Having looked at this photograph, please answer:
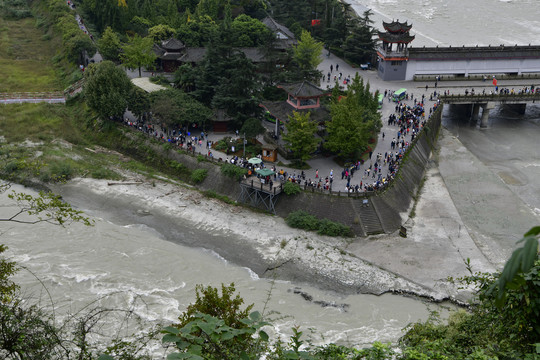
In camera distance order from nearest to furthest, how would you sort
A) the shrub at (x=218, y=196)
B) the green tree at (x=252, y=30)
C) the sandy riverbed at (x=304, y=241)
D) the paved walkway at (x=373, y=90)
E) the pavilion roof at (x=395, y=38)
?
the sandy riverbed at (x=304, y=241), the shrub at (x=218, y=196), the paved walkway at (x=373, y=90), the pavilion roof at (x=395, y=38), the green tree at (x=252, y=30)

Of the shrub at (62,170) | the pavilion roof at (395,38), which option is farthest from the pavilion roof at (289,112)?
the pavilion roof at (395,38)

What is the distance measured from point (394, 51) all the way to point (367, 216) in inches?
1488

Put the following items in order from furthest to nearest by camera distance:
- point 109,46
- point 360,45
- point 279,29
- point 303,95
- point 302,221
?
point 279,29 → point 360,45 → point 109,46 → point 303,95 → point 302,221

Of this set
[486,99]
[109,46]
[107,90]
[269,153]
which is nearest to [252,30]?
[109,46]

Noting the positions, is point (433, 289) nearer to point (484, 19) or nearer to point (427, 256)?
point (427, 256)

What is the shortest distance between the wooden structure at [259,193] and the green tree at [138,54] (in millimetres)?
28347

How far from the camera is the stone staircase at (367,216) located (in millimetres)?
44375

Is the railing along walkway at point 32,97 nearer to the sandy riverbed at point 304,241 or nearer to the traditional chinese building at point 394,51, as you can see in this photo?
the sandy riverbed at point 304,241

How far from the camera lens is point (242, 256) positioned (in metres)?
Result: 41.0

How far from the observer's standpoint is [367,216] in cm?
4488

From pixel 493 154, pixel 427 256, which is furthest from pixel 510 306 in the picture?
pixel 493 154

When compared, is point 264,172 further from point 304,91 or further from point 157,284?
point 157,284

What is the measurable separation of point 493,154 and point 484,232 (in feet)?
66.5

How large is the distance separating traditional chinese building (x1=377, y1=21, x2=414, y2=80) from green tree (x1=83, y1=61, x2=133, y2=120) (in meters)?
35.8
